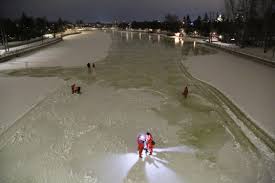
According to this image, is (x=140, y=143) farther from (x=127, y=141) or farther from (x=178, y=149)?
(x=178, y=149)

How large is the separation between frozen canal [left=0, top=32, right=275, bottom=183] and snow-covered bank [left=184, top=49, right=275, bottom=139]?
4.02 feet

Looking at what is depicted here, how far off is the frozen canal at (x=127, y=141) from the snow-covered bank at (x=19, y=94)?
480 mm

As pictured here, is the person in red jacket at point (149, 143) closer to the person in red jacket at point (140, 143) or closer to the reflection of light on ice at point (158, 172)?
the person in red jacket at point (140, 143)

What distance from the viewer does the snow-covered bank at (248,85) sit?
1105 cm

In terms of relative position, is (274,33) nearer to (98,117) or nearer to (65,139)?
(98,117)

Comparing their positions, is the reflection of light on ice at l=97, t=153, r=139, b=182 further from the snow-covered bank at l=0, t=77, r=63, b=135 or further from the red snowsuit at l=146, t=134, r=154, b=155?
the snow-covered bank at l=0, t=77, r=63, b=135

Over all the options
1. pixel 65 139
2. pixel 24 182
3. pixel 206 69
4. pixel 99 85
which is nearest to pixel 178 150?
pixel 65 139

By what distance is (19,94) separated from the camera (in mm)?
14664

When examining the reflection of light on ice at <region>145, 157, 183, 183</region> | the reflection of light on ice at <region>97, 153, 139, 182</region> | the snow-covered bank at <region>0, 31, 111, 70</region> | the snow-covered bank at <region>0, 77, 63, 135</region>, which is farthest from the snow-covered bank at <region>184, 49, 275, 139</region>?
the snow-covered bank at <region>0, 31, 111, 70</region>

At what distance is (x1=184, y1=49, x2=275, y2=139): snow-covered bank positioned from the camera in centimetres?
1105

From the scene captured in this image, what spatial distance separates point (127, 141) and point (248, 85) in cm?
1049

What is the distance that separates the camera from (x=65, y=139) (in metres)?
9.34

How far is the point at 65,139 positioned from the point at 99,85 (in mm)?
8046

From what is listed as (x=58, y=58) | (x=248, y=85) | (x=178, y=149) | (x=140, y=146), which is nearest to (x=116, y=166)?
(x=140, y=146)
